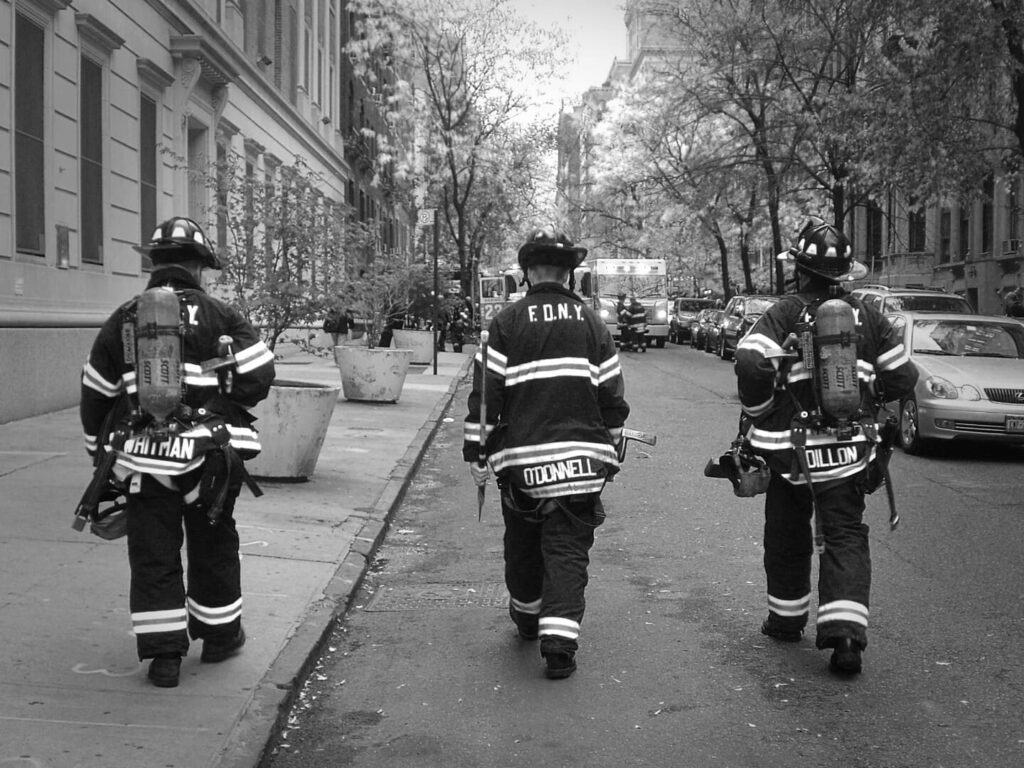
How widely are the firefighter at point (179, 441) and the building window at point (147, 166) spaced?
13.1m

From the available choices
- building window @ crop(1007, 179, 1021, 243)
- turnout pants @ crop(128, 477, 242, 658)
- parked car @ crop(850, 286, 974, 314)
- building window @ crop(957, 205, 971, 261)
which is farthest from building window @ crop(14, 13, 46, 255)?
building window @ crop(957, 205, 971, 261)

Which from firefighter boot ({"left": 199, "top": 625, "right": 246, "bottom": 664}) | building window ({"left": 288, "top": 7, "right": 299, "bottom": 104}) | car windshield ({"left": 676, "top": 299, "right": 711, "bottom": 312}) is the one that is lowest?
firefighter boot ({"left": 199, "top": 625, "right": 246, "bottom": 664})

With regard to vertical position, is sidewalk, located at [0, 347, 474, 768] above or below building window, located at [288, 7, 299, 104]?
below

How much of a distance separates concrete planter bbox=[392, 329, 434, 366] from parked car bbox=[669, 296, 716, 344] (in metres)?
19.6

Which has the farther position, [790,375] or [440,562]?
[440,562]

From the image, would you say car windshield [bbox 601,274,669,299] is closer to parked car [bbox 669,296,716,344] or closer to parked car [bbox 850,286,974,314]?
parked car [bbox 669,296,716,344]

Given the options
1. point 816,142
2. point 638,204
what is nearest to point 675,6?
point 816,142

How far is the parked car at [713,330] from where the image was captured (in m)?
36.7

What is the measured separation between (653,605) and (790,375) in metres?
1.72

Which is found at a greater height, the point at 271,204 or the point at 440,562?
the point at 271,204

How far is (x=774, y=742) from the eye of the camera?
4566mm

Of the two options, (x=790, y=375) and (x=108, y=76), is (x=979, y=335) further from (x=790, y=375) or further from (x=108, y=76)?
(x=108, y=76)

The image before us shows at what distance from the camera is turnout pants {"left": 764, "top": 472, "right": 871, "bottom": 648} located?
5332 mm

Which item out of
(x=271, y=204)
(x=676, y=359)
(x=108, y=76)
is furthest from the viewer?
(x=676, y=359)
